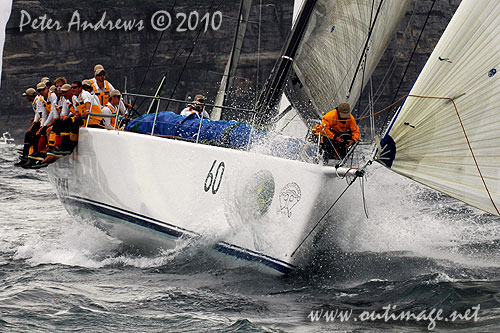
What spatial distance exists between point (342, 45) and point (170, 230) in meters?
2.33

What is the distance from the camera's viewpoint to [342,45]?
6926mm

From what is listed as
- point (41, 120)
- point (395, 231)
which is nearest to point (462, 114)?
point (395, 231)

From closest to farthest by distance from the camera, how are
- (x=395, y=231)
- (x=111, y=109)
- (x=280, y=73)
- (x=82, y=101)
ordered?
(x=395, y=231) → (x=280, y=73) → (x=82, y=101) → (x=111, y=109)

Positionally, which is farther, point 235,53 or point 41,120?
point 235,53

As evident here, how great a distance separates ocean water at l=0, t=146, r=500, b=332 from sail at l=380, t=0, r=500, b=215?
765 millimetres

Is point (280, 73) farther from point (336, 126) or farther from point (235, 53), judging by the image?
point (235, 53)

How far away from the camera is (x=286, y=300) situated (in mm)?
4992

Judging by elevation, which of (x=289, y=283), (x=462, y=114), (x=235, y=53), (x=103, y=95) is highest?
(x=235, y=53)

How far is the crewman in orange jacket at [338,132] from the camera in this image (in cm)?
576

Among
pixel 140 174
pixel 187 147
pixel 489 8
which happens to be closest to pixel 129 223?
pixel 140 174

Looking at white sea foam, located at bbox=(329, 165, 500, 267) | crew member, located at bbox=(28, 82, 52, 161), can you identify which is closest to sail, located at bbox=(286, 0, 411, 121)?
white sea foam, located at bbox=(329, 165, 500, 267)

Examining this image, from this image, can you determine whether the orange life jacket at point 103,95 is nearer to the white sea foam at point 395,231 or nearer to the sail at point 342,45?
the sail at point 342,45

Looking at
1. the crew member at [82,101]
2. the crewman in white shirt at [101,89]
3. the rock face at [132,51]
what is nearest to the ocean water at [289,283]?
the crew member at [82,101]

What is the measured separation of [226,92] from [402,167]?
480cm
